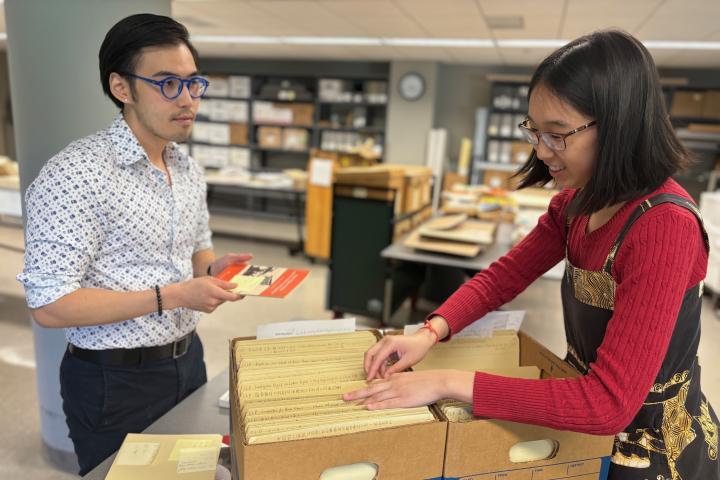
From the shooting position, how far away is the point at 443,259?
3.17 meters

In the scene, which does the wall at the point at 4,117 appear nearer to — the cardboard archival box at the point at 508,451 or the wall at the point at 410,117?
the wall at the point at 410,117

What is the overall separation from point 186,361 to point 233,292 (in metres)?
0.42

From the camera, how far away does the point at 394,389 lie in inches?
31.3

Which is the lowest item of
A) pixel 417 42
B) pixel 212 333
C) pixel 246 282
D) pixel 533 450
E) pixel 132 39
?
pixel 212 333

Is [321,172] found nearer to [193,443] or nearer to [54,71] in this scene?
[54,71]

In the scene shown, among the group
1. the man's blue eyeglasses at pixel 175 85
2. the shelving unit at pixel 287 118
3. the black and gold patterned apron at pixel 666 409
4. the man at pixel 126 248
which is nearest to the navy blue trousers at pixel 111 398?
the man at pixel 126 248

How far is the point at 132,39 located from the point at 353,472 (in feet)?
3.53

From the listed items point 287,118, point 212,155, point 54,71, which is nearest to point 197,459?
point 54,71

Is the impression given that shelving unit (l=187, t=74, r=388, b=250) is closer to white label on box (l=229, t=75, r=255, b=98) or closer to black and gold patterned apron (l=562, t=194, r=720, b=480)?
white label on box (l=229, t=75, r=255, b=98)

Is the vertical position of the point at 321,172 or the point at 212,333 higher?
the point at 321,172

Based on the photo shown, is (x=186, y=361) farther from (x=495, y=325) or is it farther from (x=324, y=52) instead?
(x=324, y=52)

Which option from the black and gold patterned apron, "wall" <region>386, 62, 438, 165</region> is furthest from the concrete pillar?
"wall" <region>386, 62, 438, 165</region>

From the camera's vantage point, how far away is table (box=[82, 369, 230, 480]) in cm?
124

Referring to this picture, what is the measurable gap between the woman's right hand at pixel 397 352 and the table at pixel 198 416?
0.54 metres
